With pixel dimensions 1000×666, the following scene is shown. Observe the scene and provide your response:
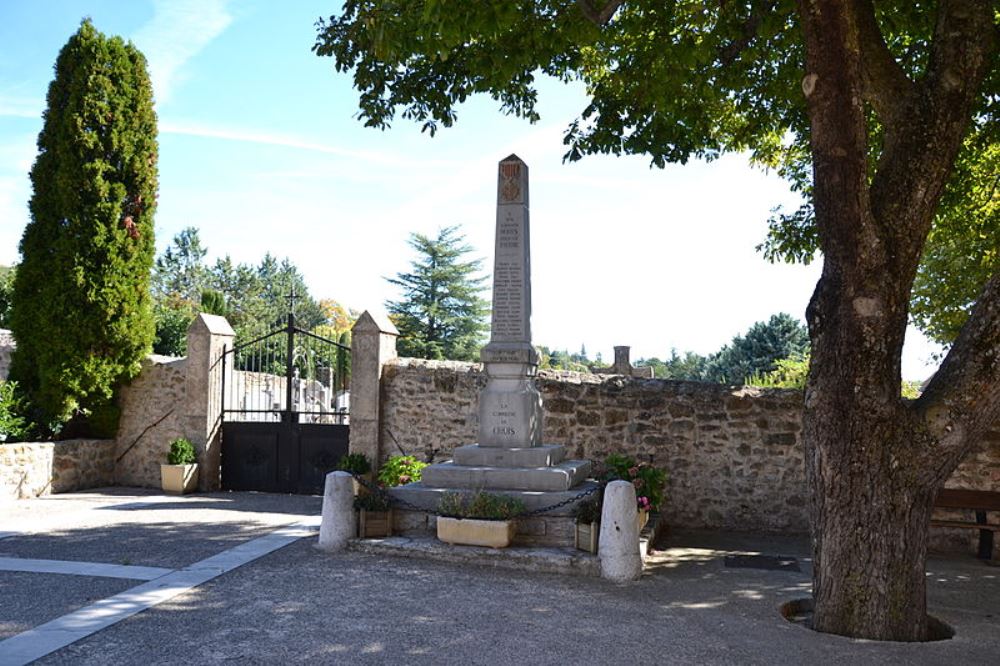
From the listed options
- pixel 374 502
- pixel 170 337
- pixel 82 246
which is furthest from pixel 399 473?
pixel 170 337

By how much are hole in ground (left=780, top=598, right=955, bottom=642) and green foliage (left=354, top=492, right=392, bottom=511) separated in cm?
390

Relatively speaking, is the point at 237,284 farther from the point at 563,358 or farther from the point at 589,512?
the point at 589,512

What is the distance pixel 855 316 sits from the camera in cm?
531

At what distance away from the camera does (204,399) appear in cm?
1169

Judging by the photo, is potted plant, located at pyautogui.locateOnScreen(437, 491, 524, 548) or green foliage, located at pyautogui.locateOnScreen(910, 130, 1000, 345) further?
green foliage, located at pyautogui.locateOnScreen(910, 130, 1000, 345)

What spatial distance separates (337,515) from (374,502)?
420mm

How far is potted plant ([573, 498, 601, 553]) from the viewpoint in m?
7.02

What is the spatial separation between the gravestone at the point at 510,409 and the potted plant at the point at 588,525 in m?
0.44

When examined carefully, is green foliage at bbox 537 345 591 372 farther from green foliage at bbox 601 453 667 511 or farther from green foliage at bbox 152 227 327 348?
green foliage at bbox 601 453 667 511

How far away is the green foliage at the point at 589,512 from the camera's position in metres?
7.09

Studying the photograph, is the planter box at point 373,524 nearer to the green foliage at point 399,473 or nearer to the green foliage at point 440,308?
the green foliage at point 399,473

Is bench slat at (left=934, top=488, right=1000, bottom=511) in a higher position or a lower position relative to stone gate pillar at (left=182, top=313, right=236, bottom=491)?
lower

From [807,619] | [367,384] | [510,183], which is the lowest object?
[807,619]

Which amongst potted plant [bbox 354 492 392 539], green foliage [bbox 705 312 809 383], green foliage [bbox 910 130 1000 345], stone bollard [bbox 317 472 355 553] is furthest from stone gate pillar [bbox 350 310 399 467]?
green foliage [bbox 705 312 809 383]
